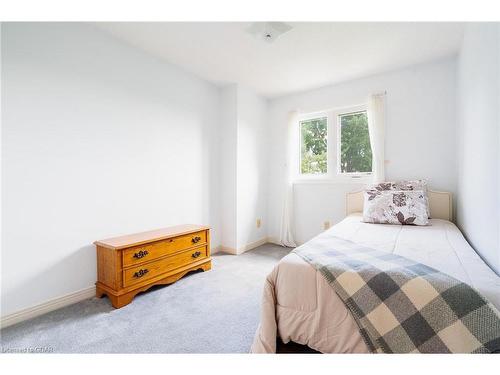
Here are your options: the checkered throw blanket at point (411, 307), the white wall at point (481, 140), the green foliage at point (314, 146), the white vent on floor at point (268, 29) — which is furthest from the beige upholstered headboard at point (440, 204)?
the white vent on floor at point (268, 29)

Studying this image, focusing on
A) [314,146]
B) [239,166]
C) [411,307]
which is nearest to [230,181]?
[239,166]

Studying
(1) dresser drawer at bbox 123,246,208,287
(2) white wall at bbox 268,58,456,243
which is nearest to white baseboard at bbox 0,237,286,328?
(1) dresser drawer at bbox 123,246,208,287

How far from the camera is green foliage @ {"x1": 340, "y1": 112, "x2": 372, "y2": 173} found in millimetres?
3199

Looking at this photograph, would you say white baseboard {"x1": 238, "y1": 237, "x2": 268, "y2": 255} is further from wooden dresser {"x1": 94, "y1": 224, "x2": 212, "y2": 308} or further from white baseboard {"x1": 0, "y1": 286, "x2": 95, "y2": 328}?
white baseboard {"x1": 0, "y1": 286, "x2": 95, "y2": 328}

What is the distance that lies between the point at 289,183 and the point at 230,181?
37.8 inches

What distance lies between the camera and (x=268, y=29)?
1988 mm

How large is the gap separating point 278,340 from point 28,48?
2735mm

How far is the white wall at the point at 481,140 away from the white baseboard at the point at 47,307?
293 cm

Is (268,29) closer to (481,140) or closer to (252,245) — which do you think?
(481,140)

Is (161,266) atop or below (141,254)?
below

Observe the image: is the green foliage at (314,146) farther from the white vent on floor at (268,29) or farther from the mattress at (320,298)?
the mattress at (320,298)
